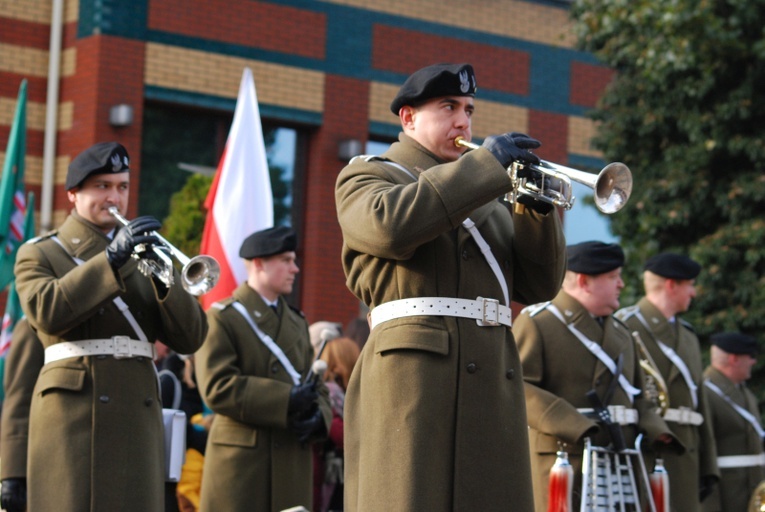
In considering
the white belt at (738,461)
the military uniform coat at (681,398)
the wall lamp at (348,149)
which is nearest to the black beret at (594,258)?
the military uniform coat at (681,398)

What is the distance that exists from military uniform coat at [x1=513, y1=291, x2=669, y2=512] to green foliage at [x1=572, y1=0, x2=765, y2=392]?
18.9 ft

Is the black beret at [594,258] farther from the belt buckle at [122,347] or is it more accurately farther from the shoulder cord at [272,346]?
the belt buckle at [122,347]

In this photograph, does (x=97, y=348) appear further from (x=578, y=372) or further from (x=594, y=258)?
(x=594, y=258)

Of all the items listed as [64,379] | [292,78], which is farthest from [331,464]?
[292,78]

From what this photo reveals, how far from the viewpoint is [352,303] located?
16.6 meters

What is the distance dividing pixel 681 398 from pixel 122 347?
4.55 meters

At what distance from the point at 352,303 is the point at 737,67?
16.5ft

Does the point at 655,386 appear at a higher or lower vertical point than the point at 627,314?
lower

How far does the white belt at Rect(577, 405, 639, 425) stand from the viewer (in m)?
8.49

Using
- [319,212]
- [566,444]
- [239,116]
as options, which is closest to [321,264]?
[319,212]

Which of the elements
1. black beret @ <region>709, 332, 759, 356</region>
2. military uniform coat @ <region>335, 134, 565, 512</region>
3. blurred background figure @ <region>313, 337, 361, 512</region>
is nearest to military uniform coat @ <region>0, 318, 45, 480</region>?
military uniform coat @ <region>335, 134, 565, 512</region>

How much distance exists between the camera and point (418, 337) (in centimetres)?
545

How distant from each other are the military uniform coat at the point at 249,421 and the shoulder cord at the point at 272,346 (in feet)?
0.07

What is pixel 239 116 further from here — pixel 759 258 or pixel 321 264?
pixel 759 258
